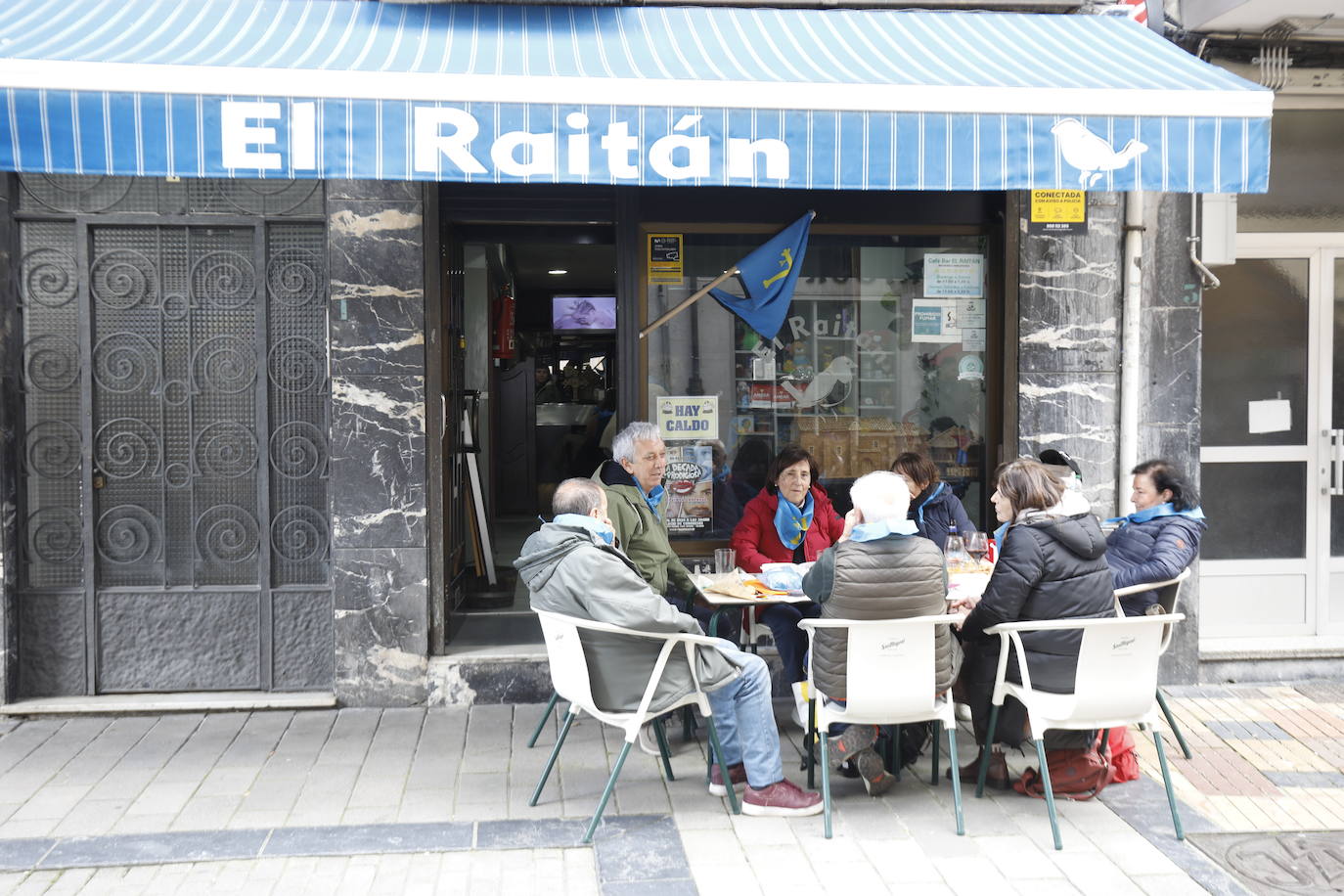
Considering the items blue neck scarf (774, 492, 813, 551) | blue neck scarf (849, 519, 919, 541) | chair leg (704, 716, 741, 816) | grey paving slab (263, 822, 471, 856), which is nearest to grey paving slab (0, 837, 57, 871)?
grey paving slab (263, 822, 471, 856)

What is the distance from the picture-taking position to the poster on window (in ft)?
20.9

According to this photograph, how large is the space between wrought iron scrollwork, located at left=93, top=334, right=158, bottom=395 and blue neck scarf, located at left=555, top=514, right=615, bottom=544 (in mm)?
2763

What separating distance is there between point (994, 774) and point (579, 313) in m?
8.50

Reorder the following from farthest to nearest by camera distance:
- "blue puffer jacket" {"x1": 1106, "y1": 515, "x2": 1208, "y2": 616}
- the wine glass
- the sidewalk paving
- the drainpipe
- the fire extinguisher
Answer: the fire extinguisher < the drainpipe < the wine glass < "blue puffer jacket" {"x1": 1106, "y1": 515, "x2": 1208, "y2": 616} < the sidewalk paving

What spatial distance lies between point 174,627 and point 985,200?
4898 millimetres

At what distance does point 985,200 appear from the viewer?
6.28 meters

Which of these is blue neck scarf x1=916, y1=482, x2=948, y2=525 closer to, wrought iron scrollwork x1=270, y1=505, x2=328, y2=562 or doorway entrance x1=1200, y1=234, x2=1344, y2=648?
doorway entrance x1=1200, y1=234, x2=1344, y2=648

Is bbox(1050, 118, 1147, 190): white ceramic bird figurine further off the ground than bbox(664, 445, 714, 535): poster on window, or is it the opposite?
bbox(1050, 118, 1147, 190): white ceramic bird figurine

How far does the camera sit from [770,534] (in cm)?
563

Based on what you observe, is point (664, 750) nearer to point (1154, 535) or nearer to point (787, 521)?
point (787, 521)

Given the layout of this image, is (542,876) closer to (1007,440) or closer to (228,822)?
(228,822)

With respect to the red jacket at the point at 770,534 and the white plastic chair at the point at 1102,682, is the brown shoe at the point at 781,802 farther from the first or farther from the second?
the red jacket at the point at 770,534

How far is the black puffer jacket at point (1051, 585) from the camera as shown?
4168mm

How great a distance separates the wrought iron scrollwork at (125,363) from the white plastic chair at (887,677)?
3.68 meters
